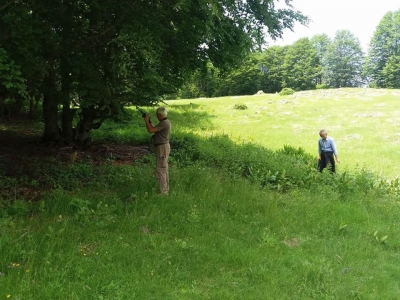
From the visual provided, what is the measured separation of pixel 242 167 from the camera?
1155 cm

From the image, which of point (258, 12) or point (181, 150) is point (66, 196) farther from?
point (181, 150)

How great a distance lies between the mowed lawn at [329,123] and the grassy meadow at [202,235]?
6357 millimetres

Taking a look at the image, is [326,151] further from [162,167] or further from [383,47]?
[383,47]

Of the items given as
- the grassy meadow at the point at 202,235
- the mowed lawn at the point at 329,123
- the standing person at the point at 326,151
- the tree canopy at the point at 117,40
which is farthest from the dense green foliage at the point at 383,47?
the grassy meadow at the point at 202,235

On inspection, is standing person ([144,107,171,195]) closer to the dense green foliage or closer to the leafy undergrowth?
the leafy undergrowth

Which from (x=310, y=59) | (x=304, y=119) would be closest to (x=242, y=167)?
(x=304, y=119)

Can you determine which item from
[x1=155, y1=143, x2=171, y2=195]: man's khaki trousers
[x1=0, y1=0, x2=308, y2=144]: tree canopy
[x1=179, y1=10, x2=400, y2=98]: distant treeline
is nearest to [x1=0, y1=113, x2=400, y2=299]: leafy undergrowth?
[x1=155, y1=143, x2=171, y2=195]: man's khaki trousers

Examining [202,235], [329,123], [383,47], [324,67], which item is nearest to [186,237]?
[202,235]

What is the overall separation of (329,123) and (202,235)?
75.0 ft

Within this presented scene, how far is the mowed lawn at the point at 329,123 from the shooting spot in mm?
18156

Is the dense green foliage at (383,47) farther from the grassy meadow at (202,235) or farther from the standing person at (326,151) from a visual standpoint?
the grassy meadow at (202,235)

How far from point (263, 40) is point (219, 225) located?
554 centimetres

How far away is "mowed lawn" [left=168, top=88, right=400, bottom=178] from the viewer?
1816cm

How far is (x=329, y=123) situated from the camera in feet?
87.2
